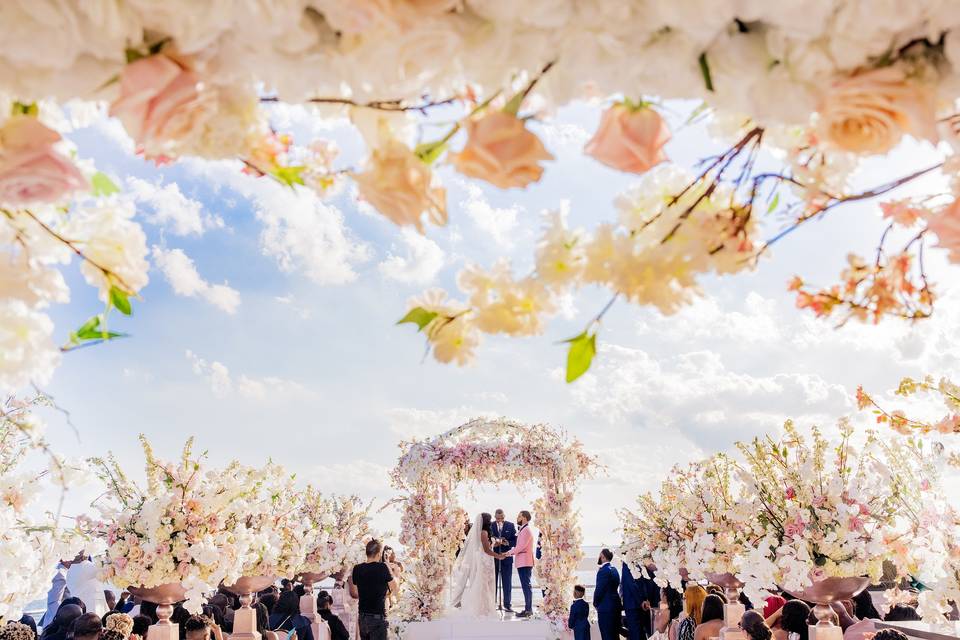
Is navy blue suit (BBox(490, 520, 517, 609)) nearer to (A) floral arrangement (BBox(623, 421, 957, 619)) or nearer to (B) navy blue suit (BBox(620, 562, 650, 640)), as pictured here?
(B) navy blue suit (BBox(620, 562, 650, 640))

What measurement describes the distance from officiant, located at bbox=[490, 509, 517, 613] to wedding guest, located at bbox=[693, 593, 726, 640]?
603 cm

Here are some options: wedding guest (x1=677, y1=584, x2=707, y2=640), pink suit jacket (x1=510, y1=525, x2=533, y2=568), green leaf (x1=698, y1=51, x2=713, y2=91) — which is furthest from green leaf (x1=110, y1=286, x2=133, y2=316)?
pink suit jacket (x1=510, y1=525, x2=533, y2=568)

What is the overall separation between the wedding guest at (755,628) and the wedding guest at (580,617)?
15.4 feet

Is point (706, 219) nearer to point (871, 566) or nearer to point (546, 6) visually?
point (546, 6)

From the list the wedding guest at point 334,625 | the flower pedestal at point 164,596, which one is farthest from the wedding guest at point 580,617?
the flower pedestal at point 164,596

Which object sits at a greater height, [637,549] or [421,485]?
[421,485]

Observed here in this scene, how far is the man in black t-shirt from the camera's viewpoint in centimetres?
811

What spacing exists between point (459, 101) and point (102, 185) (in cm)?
62

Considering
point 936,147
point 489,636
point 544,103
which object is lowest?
point 489,636

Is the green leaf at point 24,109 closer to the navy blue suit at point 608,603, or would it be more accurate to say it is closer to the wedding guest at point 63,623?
the wedding guest at point 63,623

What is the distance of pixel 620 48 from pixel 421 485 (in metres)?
10.4

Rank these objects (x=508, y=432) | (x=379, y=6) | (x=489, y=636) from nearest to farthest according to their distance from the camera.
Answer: (x=379, y=6)
(x=489, y=636)
(x=508, y=432)

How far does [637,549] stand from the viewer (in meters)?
7.23

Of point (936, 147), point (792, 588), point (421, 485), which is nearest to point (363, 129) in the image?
point (936, 147)
